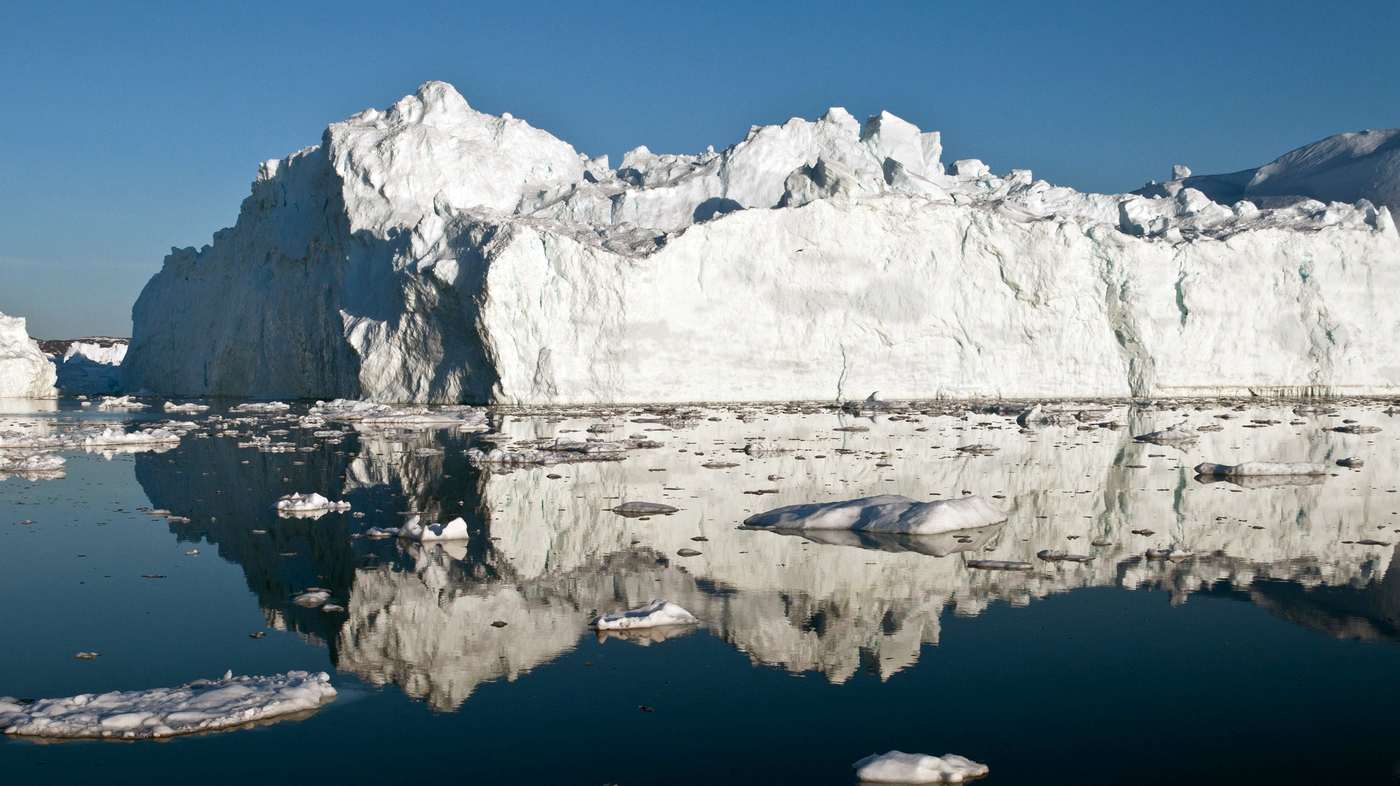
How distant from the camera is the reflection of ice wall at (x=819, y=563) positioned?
14.8 feet

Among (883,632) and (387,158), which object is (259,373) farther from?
(883,632)

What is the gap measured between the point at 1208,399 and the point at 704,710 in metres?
29.1

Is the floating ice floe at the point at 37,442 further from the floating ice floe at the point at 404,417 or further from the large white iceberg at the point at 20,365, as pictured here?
the large white iceberg at the point at 20,365

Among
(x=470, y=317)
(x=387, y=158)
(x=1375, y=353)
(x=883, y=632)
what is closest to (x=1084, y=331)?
(x=1375, y=353)

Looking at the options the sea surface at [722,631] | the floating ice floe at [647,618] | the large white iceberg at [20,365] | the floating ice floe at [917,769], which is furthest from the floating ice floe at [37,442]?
the large white iceberg at [20,365]

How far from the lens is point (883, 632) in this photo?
4.58 meters

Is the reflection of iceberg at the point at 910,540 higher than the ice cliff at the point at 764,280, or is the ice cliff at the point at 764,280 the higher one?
the ice cliff at the point at 764,280

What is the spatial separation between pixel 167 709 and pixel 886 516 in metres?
4.87

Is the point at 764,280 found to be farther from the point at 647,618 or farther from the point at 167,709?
the point at 167,709

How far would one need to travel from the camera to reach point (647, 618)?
186 inches

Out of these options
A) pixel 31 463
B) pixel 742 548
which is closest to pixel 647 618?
pixel 742 548

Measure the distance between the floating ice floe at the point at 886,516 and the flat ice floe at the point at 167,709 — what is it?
4009mm

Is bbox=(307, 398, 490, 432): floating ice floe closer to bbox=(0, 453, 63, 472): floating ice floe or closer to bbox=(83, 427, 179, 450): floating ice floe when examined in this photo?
bbox=(83, 427, 179, 450): floating ice floe

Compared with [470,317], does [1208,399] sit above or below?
below
